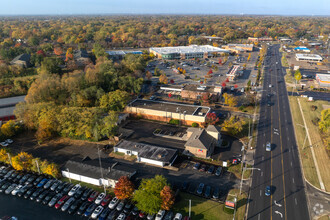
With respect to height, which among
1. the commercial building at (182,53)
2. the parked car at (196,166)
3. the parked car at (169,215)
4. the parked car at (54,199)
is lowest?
the parked car at (54,199)

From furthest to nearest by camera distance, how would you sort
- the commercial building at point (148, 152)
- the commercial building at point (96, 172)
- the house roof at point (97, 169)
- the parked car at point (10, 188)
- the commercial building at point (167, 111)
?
the commercial building at point (167, 111)
the commercial building at point (148, 152)
the house roof at point (97, 169)
the commercial building at point (96, 172)
the parked car at point (10, 188)

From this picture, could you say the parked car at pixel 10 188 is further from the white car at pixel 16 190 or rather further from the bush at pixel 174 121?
the bush at pixel 174 121

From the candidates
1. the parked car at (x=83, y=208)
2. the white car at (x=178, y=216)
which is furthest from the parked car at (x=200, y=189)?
the parked car at (x=83, y=208)

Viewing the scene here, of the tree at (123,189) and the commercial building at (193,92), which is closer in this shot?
the tree at (123,189)

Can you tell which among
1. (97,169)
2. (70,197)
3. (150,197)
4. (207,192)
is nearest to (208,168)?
(207,192)

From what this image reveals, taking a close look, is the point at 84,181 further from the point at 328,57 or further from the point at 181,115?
the point at 328,57

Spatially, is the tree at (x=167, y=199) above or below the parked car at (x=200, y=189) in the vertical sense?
above

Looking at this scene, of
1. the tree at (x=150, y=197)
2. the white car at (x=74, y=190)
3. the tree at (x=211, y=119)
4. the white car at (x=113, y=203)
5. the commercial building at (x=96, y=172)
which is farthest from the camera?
the tree at (x=211, y=119)

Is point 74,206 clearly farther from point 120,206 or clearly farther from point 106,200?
point 120,206
